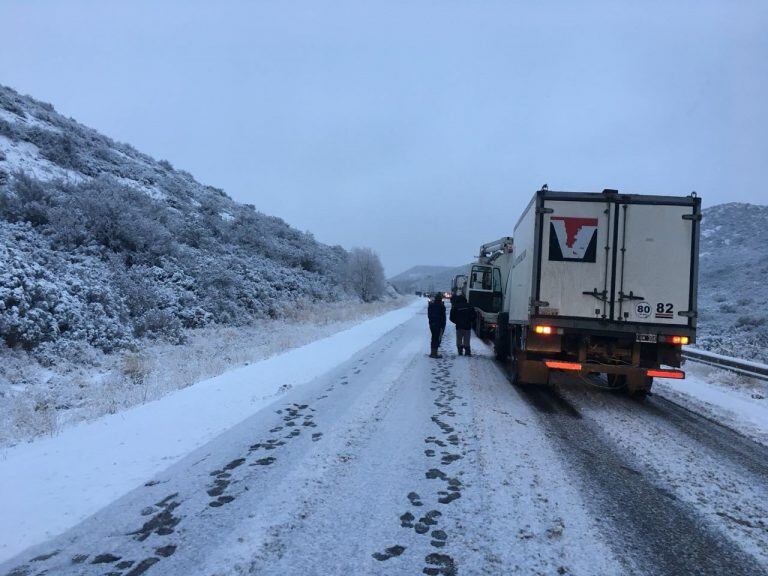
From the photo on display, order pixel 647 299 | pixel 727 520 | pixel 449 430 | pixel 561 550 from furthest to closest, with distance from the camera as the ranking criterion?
pixel 647 299
pixel 449 430
pixel 727 520
pixel 561 550

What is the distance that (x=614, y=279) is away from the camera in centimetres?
805

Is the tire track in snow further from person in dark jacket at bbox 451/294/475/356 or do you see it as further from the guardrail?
person in dark jacket at bbox 451/294/475/356

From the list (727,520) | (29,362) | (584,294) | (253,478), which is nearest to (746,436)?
(584,294)

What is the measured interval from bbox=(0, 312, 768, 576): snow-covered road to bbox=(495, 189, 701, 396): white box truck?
140 cm

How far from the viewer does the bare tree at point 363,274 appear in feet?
146

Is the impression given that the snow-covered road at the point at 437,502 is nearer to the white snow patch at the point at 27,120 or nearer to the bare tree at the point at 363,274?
the white snow patch at the point at 27,120

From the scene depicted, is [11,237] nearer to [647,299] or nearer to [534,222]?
[534,222]

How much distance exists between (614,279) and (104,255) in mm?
15438

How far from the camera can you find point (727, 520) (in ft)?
13.6

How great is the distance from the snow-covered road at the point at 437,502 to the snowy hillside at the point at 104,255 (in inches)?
302

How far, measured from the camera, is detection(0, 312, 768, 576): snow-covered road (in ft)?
11.0

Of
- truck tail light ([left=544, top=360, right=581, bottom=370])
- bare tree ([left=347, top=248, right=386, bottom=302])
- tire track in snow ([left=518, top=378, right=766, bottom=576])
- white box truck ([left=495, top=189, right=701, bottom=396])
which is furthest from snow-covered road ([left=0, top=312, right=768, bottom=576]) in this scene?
bare tree ([left=347, top=248, right=386, bottom=302])

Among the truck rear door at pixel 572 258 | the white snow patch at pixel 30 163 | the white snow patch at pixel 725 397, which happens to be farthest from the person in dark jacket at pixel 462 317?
the white snow patch at pixel 30 163

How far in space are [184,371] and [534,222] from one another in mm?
7796
